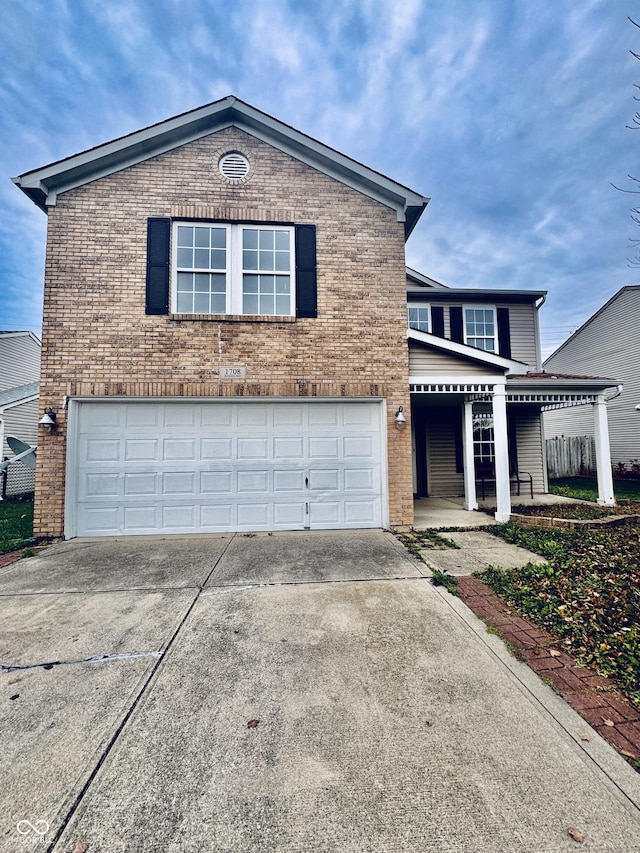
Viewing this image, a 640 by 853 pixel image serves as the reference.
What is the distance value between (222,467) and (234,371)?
6.00 feet

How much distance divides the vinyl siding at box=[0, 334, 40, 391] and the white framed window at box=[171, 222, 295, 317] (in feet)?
39.9

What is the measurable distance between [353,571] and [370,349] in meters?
4.22

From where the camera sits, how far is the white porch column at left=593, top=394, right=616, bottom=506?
930 cm

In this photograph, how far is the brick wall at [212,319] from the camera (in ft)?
22.4

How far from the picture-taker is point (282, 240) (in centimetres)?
740

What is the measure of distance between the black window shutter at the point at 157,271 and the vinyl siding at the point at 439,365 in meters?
4.95

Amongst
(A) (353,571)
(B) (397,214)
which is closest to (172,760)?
(A) (353,571)

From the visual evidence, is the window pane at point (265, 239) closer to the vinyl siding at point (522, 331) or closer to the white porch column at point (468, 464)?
the white porch column at point (468, 464)

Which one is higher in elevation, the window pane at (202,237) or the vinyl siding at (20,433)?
the window pane at (202,237)

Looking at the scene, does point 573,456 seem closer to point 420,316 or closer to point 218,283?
point 420,316

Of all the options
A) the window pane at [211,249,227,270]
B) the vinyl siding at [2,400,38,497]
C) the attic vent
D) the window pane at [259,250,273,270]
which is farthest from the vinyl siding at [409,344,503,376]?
the vinyl siding at [2,400,38,497]

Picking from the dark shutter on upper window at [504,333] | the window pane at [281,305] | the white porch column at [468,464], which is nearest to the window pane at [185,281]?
the window pane at [281,305]

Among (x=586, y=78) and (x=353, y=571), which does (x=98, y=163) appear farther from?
(x=586, y=78)
